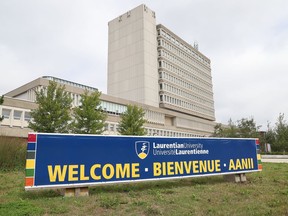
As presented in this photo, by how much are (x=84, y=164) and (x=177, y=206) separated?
3315mm

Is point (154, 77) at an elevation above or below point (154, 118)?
above

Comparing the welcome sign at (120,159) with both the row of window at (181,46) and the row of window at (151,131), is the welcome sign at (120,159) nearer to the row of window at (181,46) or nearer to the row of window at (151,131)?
the row of window at (151,131)

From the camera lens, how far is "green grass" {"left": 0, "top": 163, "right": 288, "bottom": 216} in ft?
23.2

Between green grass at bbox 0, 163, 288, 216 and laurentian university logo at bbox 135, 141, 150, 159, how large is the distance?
1300mm

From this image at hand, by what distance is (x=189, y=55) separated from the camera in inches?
3708

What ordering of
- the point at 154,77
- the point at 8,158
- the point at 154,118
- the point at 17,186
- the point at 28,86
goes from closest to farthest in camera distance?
the point at 17,186
the point at 8,158
the point at 28,86
the point at 154,118
the point at 154,77

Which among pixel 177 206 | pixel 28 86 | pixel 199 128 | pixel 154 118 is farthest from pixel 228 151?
pixel 199 128

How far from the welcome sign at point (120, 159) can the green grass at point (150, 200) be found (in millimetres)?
586

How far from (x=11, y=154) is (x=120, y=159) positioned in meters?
8.05

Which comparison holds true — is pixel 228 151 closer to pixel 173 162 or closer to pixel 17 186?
pixel 173 162

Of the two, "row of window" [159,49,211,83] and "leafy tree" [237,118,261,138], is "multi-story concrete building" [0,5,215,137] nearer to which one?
"row of window" [159,49,211,83]

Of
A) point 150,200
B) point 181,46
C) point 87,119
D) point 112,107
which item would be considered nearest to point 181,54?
point 181,46

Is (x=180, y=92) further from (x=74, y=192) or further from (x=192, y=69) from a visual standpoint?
(x=74, y=192)

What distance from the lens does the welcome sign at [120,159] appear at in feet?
27.0
